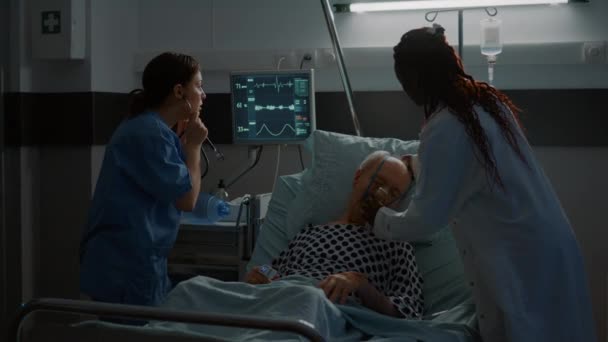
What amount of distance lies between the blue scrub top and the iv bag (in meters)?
1.37

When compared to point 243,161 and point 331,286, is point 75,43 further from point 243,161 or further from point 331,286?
point 331,286

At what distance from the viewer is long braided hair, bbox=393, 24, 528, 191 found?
1911mm

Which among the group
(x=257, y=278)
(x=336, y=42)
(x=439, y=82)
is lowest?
(x=257, y=278)

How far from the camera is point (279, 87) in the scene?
10.1 feet

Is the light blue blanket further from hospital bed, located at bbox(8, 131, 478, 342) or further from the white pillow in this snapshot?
the white pillow

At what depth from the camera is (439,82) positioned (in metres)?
1.94

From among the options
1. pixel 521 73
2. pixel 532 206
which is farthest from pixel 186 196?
pixel 521 73

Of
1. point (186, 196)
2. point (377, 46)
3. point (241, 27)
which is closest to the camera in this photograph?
point (186, 196)

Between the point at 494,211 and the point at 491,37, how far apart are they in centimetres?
133

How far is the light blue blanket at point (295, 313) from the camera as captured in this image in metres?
1.77

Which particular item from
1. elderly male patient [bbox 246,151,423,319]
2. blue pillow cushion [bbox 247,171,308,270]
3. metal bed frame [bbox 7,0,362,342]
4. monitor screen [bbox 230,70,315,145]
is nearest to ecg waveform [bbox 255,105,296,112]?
monitor screen [bbox 230,70,315,145]

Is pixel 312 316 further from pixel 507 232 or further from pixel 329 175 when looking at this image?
pixel 329 175

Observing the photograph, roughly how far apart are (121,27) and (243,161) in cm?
86

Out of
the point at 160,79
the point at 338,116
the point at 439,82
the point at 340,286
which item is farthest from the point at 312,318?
the point at 338,116
